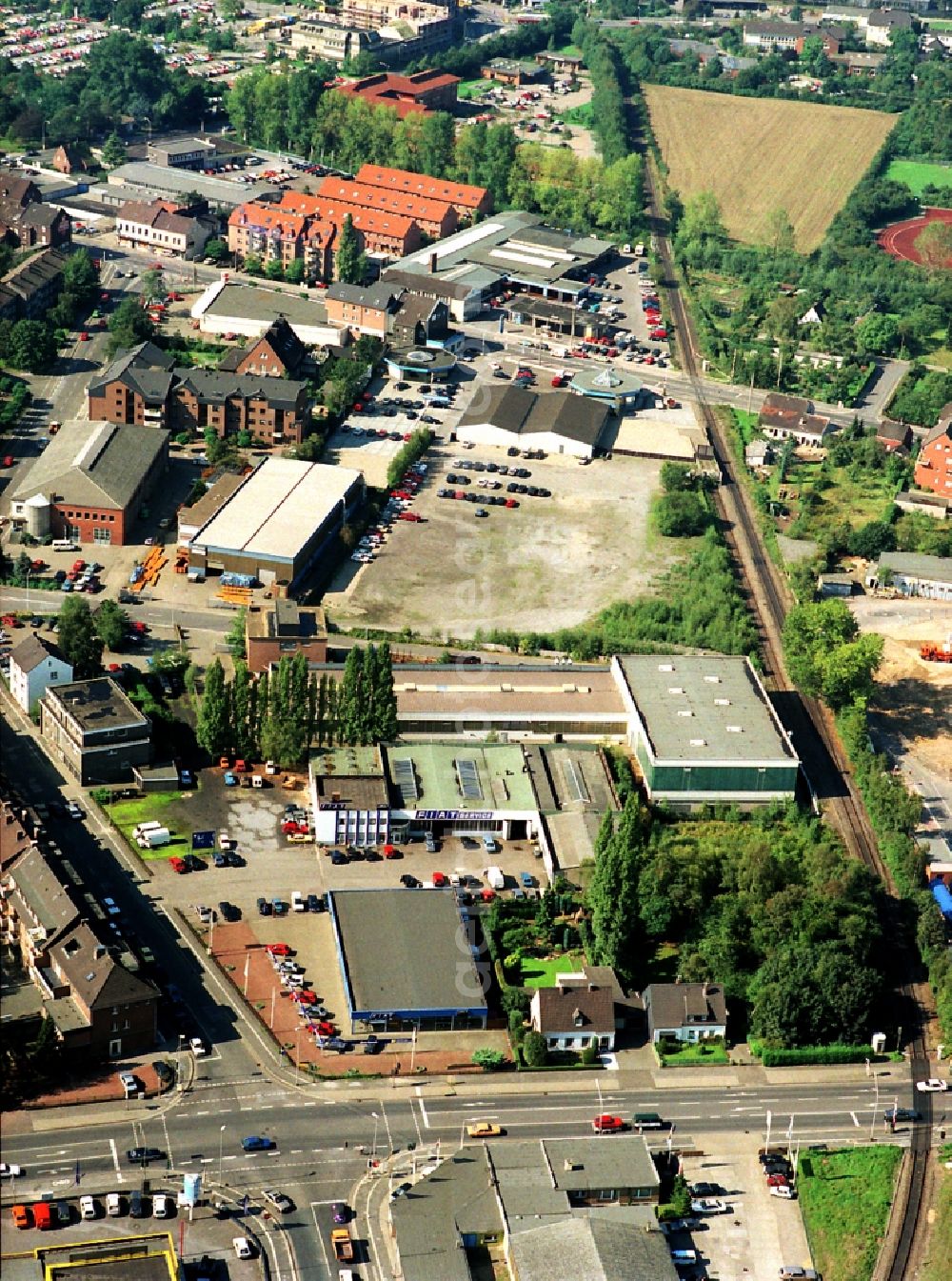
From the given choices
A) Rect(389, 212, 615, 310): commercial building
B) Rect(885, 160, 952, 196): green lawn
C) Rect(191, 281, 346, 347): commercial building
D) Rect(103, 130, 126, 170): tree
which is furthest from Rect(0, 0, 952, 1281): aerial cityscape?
Rect(885, 160, 952, 196): green lawn

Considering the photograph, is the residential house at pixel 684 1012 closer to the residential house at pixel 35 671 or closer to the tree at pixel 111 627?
the residential house at pixel 35 671

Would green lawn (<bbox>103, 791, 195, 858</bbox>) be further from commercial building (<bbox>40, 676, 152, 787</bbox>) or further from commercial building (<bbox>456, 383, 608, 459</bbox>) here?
commercial building (<bbox>456, 383, 608, 459</bbox>)

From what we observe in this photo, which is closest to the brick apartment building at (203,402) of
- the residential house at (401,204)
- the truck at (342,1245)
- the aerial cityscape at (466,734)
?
the aerial cityscape at (466,734)

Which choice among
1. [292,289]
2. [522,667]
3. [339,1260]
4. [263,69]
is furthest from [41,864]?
[263,69]

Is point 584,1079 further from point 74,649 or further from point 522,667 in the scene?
point 74,649

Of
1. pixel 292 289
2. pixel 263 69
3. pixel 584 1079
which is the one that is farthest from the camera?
pixel 263 69

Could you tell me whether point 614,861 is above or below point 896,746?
above
